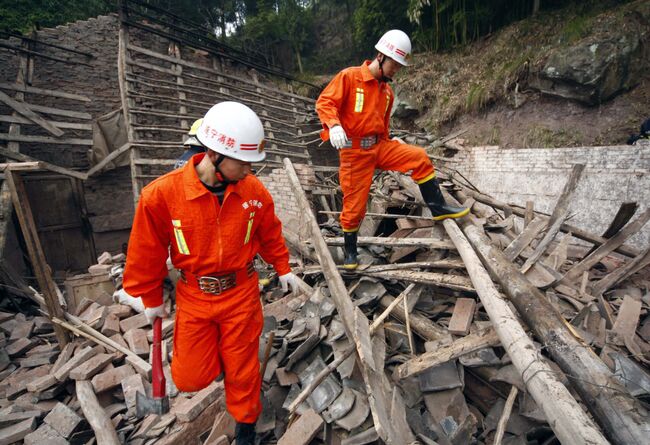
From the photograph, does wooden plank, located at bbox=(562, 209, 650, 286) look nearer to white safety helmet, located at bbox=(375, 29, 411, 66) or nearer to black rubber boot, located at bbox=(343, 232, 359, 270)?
black rubber boot, located at bbox=(343, 232, 359, 270)

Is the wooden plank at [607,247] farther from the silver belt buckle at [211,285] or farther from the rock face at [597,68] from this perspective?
the rock face at [597,68]

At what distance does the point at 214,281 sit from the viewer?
2.08 metres

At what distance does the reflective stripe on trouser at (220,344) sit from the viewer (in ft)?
6.87

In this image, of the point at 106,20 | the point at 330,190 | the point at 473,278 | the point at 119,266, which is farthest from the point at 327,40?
the point at 473,278

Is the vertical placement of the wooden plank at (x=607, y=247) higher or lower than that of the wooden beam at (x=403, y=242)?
lower

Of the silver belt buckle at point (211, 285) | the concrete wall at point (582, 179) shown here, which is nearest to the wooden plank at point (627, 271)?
the concrete wall at point (582, 179)

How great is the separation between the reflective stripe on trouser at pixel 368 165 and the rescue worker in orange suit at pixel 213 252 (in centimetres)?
121

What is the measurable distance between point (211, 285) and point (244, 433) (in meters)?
1.11

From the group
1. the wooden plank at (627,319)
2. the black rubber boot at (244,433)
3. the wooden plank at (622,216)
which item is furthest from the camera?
the wooden plank at (622,216)

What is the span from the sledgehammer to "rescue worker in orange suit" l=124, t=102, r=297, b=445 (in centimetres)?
15

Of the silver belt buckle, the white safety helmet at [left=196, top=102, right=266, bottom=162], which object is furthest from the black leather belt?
the white safety helmet at [left=196, top=102, right=266, bottom=162]

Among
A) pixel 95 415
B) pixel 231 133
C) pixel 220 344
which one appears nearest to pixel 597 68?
pixel 231 133

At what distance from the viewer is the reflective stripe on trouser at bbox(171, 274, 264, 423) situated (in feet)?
6.87

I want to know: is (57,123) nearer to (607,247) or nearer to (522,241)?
(522,241)
